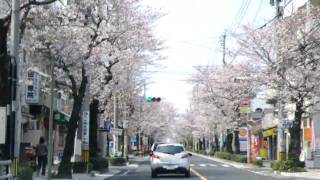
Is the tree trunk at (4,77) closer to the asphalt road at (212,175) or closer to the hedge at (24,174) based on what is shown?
the hedge at (24,174)

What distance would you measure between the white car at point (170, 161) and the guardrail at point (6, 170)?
1440 centimetres

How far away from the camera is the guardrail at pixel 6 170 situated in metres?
15.7

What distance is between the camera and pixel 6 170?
16672 millimetres

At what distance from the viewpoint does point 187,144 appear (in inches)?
6905

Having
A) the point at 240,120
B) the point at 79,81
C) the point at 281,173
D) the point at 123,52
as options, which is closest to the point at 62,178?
the point at 79,81

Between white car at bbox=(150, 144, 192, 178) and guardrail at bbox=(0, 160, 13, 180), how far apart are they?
14.4 metres

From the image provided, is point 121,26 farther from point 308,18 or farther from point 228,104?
point 228,104

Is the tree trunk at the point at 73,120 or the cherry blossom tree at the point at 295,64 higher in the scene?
the cherry blossom tree at the point at 295,64

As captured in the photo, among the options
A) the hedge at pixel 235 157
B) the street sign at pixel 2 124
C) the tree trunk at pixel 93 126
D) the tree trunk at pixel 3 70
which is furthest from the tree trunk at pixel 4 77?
the hedge at pixel 235 157

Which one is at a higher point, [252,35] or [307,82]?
[252,35]

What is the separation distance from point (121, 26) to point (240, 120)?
31.6 meters

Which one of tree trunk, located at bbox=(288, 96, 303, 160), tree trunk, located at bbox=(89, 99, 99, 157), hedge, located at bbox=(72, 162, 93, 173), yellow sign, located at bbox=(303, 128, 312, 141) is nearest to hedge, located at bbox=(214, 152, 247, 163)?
yellow sign, located at bbox=(303, 128, 312, 141)

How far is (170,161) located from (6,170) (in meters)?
14.5

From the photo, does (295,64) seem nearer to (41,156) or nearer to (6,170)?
(41,156)
